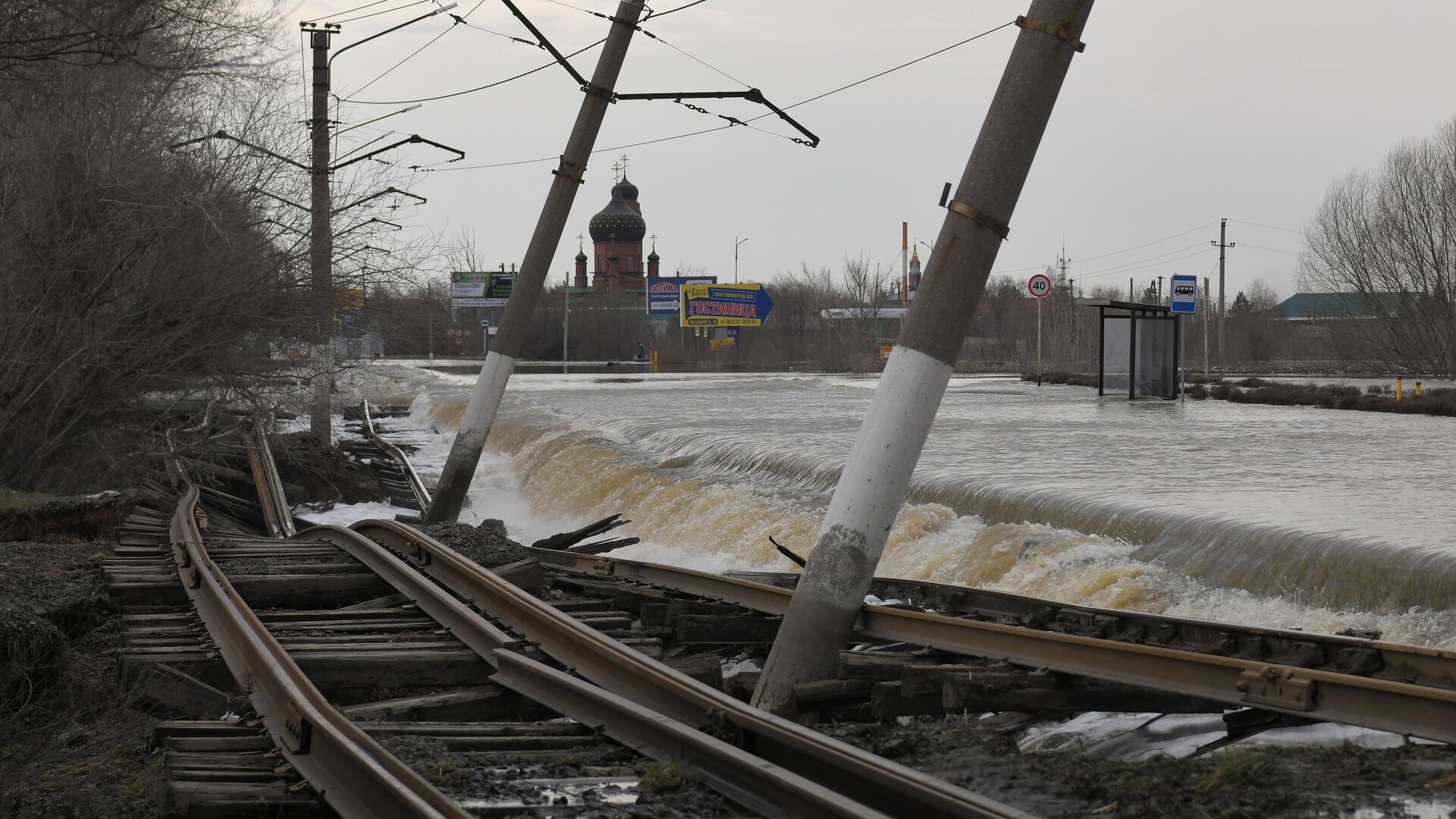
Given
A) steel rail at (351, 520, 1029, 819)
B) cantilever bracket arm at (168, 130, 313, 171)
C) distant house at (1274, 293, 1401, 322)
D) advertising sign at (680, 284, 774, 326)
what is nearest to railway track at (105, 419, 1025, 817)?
steel rail at (351, 520, 1029, 819)

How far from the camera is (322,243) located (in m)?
22.6

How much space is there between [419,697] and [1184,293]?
31.0 metres

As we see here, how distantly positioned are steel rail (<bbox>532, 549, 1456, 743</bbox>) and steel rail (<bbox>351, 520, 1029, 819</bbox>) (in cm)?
158

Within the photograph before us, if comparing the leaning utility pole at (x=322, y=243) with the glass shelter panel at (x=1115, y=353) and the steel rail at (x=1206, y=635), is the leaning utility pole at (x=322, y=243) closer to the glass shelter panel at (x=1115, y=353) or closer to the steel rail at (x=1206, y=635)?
the steel rail at (x=1206, y=635)

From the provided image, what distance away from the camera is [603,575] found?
31.8ft

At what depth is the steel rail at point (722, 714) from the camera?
4096 millimetres

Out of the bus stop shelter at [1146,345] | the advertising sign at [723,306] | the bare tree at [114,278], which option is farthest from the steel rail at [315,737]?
the advertising sign at [723,306]

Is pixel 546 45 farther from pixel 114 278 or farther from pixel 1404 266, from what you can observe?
pixel 1404 266

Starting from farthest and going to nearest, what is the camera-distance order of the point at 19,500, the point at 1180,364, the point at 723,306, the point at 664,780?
Result: the point at 723,306 → the point at 1180,364 → the point at 19,500 → the point at 664,780

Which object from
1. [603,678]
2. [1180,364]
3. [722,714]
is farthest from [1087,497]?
[1180,364]

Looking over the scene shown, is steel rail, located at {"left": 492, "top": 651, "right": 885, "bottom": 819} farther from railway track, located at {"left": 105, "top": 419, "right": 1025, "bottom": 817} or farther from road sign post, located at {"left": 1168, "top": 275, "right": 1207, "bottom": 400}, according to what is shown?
road sign post, located at {"left": 1168, "top": 275, "right": 1207, "bottom": 400}

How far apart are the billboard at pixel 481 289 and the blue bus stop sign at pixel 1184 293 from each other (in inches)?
2620

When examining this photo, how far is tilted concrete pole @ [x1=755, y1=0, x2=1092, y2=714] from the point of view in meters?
6.71

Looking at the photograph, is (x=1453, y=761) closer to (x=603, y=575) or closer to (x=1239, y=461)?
(x=603, y=575)
